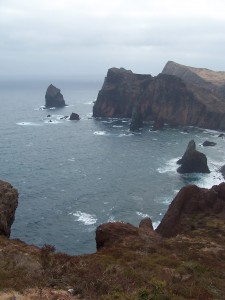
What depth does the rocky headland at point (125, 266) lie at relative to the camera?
74.5ft

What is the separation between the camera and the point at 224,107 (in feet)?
585

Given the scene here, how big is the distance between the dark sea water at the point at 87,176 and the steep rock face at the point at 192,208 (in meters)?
15.2

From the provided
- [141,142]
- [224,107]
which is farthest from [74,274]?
[224,107]

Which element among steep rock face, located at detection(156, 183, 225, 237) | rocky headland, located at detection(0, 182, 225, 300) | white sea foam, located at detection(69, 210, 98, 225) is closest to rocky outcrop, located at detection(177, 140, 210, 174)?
white sea foam, located at detection(69, 210, 98, 225)

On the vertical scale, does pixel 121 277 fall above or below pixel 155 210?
above

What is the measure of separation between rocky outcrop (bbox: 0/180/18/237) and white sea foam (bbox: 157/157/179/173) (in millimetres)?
64227

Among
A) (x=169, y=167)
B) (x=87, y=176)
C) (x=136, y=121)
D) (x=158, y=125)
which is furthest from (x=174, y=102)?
(x=87, y=176)

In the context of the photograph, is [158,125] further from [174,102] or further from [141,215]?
[141,215]

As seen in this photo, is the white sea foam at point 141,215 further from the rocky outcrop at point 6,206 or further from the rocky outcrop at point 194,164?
the rocky outcrop at point 6,206

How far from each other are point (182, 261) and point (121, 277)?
384 inches

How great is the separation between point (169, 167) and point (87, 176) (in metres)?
23.2

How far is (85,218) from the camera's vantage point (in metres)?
75.6

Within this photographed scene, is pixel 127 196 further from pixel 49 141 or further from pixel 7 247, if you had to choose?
pixel 49 141

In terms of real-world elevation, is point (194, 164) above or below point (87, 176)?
above
